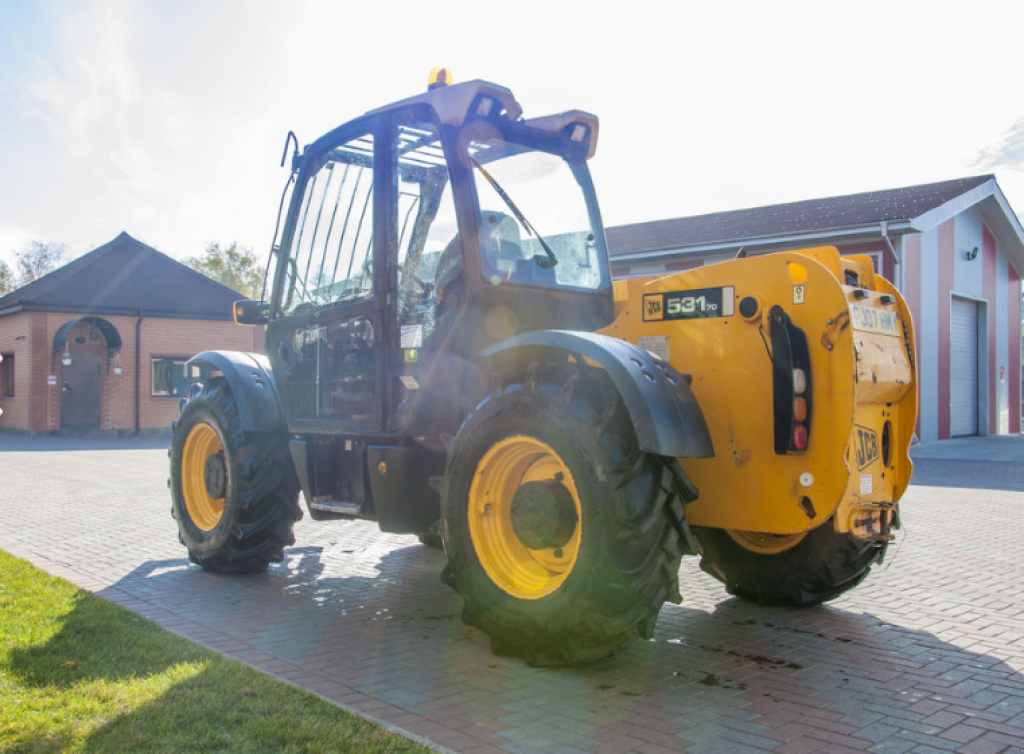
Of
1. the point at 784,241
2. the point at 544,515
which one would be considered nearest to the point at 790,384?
the point at 544,515

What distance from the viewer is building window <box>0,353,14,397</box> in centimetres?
3087

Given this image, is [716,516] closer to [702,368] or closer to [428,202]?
[702,368]

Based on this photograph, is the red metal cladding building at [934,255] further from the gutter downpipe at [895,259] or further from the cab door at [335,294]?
the cab door at [335,294]

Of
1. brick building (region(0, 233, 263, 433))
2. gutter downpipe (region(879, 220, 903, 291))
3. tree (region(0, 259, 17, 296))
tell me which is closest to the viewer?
gutter downpipe (region(879, 220, 903, 291))

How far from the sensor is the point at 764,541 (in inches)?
197

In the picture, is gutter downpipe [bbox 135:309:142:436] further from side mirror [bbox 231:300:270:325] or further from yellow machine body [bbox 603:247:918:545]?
yellow machine body [bbox 603:247:918:545]

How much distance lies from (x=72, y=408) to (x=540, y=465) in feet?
93.0

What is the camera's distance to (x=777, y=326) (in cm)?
427

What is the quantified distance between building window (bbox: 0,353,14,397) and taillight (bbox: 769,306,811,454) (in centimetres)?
3187

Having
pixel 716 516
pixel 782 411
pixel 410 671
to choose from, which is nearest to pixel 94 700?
pixel 410 671

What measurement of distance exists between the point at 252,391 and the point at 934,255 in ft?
66.2

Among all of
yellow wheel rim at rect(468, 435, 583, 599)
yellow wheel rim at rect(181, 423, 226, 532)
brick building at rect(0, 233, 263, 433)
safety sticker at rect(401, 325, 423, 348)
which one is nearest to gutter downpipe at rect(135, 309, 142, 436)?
brick building at rect(0, 233, 263, 433)

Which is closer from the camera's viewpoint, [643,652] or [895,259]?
[643,652]

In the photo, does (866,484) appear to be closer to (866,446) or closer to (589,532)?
(866,446)
